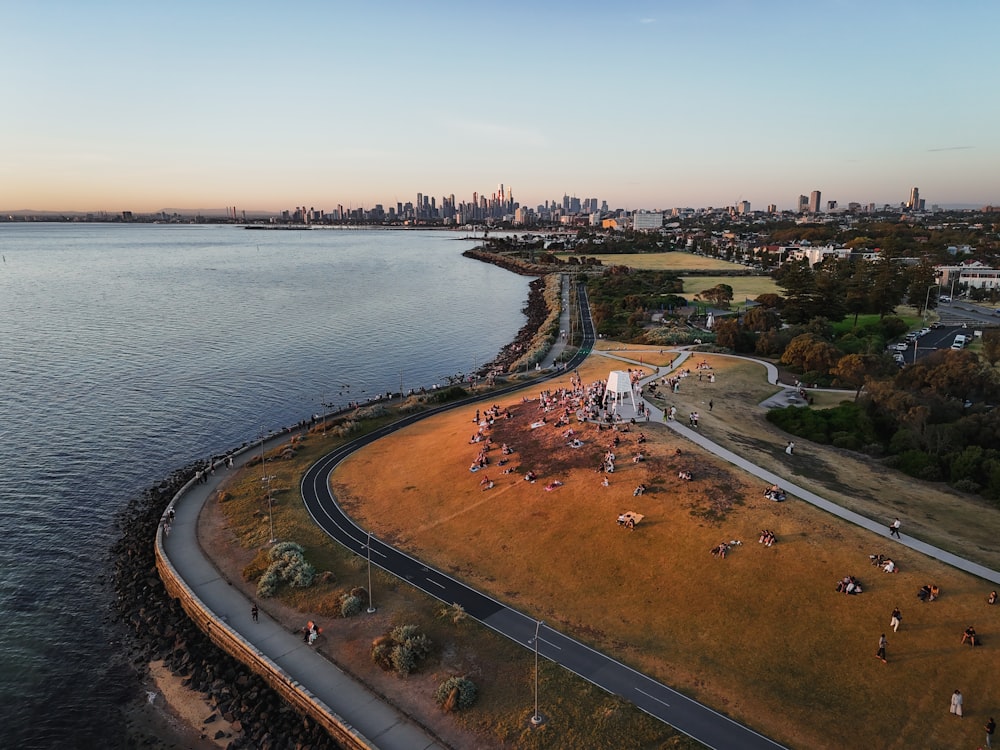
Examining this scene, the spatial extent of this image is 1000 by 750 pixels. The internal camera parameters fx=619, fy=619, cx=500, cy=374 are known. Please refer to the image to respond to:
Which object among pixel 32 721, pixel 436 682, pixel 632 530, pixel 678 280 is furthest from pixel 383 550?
pixel 678 280

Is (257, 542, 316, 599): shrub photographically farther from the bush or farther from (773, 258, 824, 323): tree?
(773, 258, 824, 323): tree

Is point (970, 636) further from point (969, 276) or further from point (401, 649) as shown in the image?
point (969, 276)

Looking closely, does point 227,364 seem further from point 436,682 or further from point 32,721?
point 436,682

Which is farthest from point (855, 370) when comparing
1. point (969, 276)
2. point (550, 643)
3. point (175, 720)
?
point (969, 276)

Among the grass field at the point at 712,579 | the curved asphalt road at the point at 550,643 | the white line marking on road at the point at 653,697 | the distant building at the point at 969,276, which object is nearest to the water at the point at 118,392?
the grass field at the point at 712,579

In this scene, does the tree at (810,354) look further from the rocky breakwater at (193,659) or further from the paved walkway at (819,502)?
the rocky breakwater at (193,659)
